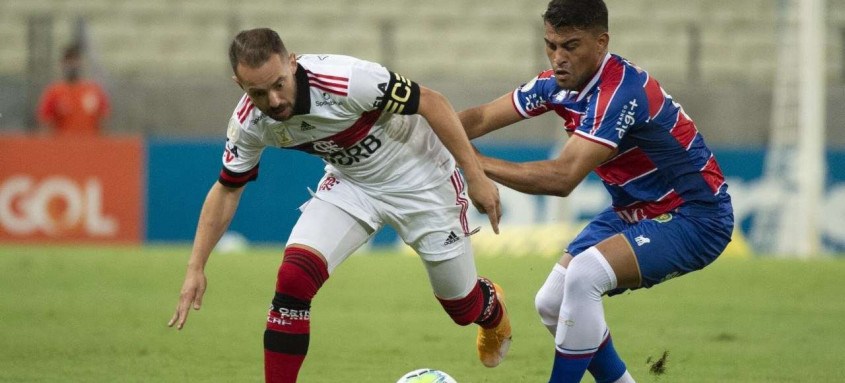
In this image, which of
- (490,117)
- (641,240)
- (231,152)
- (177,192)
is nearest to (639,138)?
(641,240)

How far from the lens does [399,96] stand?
5938mm

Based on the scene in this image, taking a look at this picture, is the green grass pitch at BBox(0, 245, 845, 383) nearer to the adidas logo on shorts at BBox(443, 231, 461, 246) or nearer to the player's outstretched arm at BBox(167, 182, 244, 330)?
the adidas logo on shorts at BBox(443, 231, 461, 246)

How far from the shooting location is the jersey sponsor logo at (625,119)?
5.58m

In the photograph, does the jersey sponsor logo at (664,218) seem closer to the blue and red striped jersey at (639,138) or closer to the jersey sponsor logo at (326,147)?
the blue and red striped jersey at (639,138)

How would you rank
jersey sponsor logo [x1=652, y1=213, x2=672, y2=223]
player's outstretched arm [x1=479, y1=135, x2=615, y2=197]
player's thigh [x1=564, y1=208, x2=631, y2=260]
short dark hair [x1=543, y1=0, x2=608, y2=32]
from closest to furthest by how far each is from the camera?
player's outstretched arm [x1=479, y1=135, x2=615, y2=197]
short dark hair [x1=543, y1=0, x2=608, y2=32]
jersey sponsor logo [x1=652, y1=213, x2=672, y2=223]
player's thigh [x1=564, y1=208, x2=631, y2=260]

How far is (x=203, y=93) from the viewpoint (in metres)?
17.3

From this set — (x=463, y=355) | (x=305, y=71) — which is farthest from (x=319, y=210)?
(x=463, y=355)

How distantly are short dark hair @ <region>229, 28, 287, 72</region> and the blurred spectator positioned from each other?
11.2 meters

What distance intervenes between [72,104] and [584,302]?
11946 millimetres

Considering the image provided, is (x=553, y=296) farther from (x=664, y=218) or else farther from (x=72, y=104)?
(x=72, y=104)

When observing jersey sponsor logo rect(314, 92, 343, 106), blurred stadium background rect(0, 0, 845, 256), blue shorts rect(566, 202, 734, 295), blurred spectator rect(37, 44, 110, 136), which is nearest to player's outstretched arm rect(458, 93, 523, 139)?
jersey sponsor logo rect(314, 92, 343, 106)

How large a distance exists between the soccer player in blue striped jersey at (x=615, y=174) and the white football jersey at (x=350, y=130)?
2.23 ft

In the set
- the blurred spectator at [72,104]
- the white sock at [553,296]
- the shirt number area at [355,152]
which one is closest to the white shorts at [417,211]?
the shirt number area at [355,152]

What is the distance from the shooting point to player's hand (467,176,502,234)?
5.53 metres
